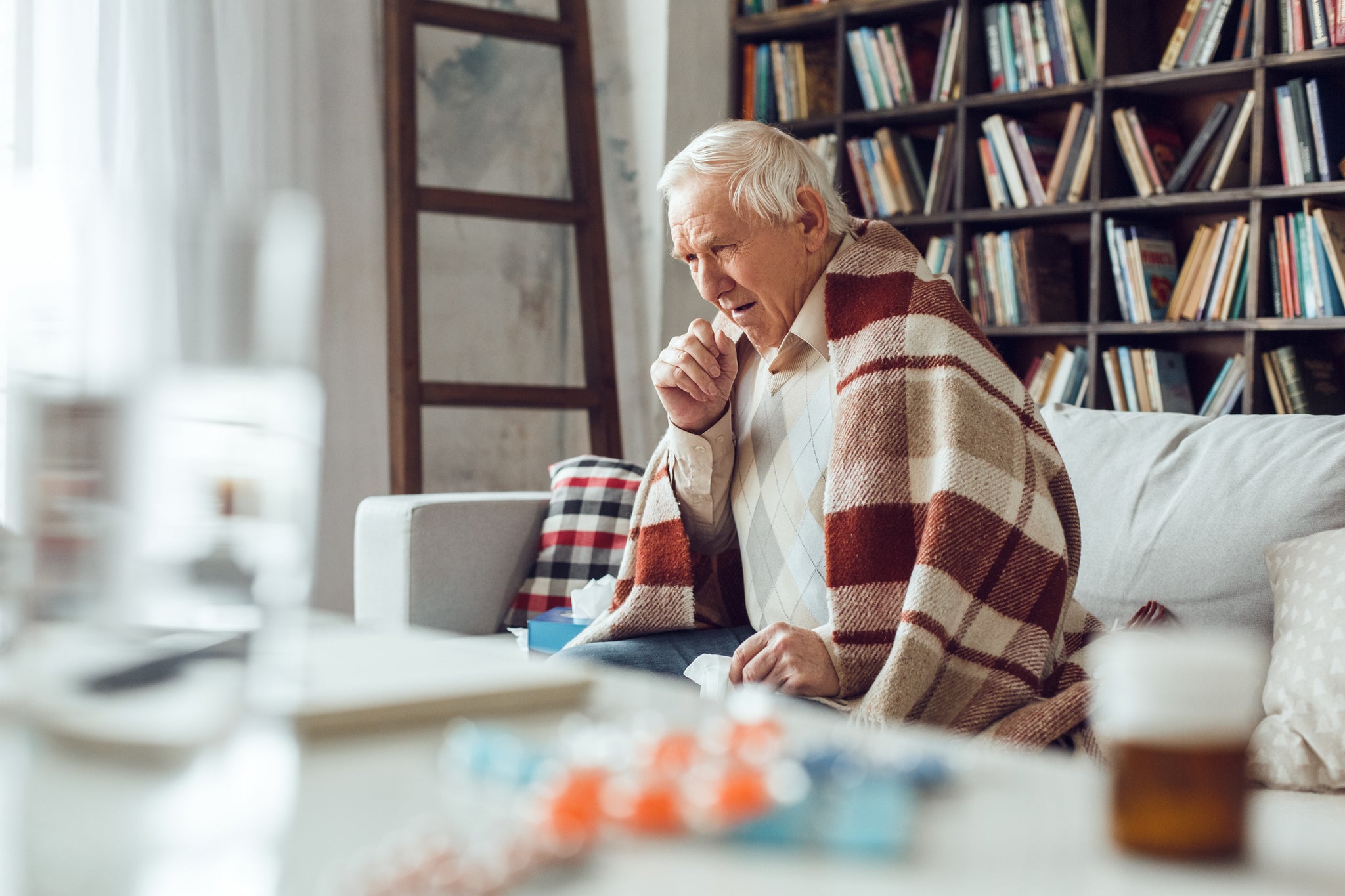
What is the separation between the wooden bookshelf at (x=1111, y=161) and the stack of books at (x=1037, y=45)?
37 millimetres

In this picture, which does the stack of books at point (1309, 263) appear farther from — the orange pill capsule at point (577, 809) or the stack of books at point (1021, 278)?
the orange pill capsule at point (577, 809)

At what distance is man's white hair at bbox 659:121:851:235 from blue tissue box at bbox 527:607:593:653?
69 centimetres

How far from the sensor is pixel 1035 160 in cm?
311

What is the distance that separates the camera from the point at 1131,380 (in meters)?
2.99

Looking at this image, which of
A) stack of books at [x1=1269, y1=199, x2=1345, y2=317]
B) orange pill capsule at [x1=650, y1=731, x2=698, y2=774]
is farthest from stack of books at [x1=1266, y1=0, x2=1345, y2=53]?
orange pill capsule at [x1=650, y1=731, x2=698, y2=774]

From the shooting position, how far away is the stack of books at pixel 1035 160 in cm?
303

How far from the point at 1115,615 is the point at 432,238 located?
7.37 ft

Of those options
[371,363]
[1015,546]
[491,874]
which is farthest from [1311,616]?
[371,363]

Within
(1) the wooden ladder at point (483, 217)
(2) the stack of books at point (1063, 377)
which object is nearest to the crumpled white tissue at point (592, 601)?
(1) the wooden ladder at point (483, 217)

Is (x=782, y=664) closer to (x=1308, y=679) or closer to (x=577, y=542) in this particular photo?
(x=1308, y=679)

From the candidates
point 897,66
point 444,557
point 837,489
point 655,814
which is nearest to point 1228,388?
point 897,66

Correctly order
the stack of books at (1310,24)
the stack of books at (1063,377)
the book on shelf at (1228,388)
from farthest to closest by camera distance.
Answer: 1. the stack of books at (1063,377)
2. the book on shelf at (1228,388)
3. the stack of books at (1310,24)

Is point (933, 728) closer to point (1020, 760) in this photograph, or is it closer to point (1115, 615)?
point (1115, 615)

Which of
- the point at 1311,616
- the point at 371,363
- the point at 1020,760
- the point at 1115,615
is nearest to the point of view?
the point at 1020,760
